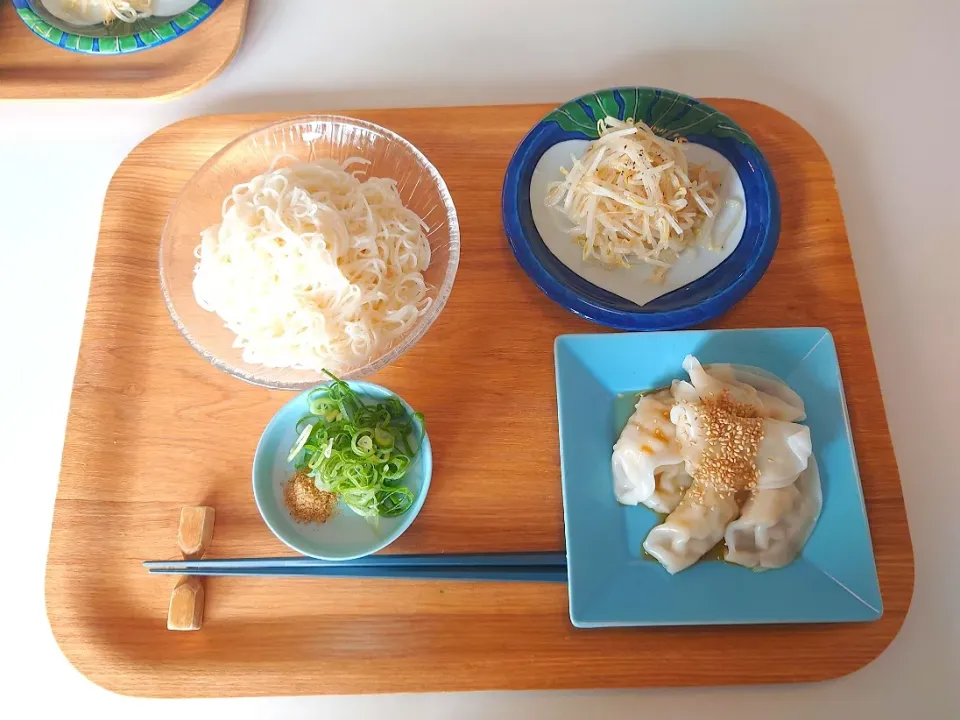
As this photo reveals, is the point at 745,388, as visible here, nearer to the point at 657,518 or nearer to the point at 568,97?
the point at 657,518

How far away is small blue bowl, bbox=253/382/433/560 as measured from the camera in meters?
1.37

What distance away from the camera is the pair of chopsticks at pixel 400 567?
1.38m

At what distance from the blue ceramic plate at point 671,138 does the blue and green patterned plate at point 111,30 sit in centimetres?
110

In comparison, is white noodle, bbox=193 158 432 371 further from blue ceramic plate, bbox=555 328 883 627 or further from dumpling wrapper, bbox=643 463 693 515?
dumpling wrapper, bbox=643 463 693 515

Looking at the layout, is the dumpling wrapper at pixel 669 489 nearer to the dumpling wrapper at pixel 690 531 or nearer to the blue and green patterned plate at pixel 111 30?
the dumpling wrapper at pixel 690 531

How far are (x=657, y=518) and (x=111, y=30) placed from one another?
2.06 m

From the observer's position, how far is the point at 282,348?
1.44 meters

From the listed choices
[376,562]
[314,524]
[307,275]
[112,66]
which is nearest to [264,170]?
[307,275]

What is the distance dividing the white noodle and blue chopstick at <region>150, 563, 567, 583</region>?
0.43 metres

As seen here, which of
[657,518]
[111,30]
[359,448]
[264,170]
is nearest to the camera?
[359,448]

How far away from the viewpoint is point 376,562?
1.39 meters

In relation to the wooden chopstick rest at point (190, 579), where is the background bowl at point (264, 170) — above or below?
above

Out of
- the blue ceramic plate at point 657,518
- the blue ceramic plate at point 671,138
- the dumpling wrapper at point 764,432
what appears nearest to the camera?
the blue ceramic plate at point 657,518

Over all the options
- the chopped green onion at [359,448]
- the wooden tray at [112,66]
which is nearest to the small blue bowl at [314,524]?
the chopped green onion at [359,448]
